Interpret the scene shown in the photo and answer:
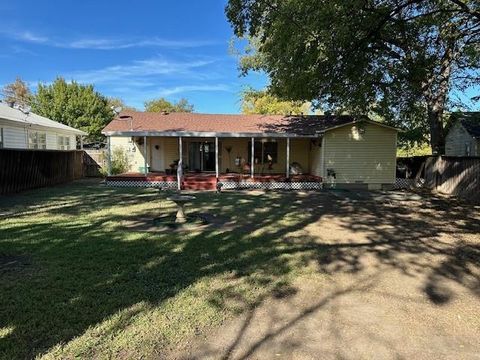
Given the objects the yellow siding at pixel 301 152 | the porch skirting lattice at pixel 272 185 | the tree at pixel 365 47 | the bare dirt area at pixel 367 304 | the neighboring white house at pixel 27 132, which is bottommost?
the bare dirt area at pixel 367 304

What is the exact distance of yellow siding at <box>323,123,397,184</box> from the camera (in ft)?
58.9

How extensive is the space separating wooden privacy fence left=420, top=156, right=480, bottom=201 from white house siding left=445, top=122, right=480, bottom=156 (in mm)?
6376

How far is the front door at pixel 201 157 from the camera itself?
21.4 metres

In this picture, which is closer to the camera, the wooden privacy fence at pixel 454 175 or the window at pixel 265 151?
the wooden privacy fence at pixel 454 175

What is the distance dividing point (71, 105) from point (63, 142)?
12.1 metres

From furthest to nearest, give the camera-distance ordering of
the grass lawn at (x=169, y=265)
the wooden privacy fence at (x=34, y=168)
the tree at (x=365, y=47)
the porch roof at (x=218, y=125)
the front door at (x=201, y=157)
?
1. the front door at (x=201, y=157)
2. the porch roof at (x=218, y=125)
3. the wooden privacy fence at (x=34, y=168)
4. the tree at (x=365, y=47)
5. the grass lawn at (x=169, y=265)

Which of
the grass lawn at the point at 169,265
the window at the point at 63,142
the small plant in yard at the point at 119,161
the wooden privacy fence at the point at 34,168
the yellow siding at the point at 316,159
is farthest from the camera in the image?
the window at the point at 63,142

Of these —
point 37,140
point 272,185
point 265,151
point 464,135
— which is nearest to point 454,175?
point 272,185

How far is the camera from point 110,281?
16.1ft

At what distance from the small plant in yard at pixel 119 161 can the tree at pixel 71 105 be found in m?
17.7

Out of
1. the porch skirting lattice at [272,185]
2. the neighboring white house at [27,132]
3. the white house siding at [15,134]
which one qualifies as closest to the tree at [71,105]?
the neighboring white house at [27,132]

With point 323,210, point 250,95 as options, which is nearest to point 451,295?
point 323,210

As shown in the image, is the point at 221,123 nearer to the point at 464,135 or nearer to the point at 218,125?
the point at 218,125

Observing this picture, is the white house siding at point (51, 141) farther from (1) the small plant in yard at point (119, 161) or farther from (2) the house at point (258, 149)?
(1) the small plant in yard at point (119, 161)
